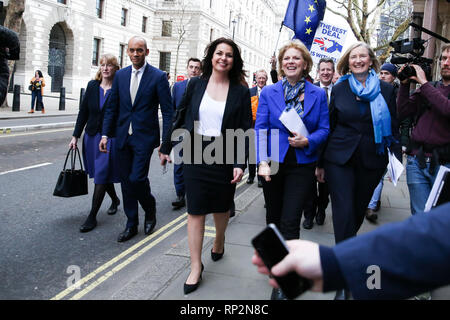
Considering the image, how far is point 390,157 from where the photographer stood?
12.2 feet

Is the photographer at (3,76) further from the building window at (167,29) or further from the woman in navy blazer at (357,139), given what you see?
the building window at (167,29)

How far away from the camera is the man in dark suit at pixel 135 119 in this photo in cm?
453

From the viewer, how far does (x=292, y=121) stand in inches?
140

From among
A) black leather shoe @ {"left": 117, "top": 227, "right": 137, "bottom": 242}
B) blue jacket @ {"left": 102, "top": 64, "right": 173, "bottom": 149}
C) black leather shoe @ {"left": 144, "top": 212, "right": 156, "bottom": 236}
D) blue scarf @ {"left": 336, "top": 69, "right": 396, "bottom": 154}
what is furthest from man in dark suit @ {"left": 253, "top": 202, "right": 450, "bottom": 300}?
black leather shoe @ {"left": 144, "top": 212, "right": 156, "bottom": 236}

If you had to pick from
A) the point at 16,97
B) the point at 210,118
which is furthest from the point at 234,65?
the point at 16,97

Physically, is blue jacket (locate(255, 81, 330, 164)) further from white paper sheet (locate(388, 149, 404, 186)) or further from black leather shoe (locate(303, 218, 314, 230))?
black leather shoe (locate(303, 218, 314, 230))

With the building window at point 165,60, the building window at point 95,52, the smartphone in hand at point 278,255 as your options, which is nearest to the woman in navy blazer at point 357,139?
the smartphone in hand at point 278,255

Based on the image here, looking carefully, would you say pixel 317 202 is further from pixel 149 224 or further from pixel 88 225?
pixel 88 225

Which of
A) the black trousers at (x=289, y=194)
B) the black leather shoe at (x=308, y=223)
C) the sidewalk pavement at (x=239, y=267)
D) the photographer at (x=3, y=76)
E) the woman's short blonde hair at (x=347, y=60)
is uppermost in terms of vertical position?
the woman's short blonde hair at (x=347, y=60)

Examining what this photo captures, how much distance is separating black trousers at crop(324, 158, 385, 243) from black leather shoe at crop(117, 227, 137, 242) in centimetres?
220

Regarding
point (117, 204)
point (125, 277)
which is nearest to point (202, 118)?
point (125, 277)

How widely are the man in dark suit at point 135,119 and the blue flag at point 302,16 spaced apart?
424cm

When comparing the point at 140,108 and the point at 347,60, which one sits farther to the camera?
the point at 140,108

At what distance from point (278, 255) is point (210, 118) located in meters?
2.52
